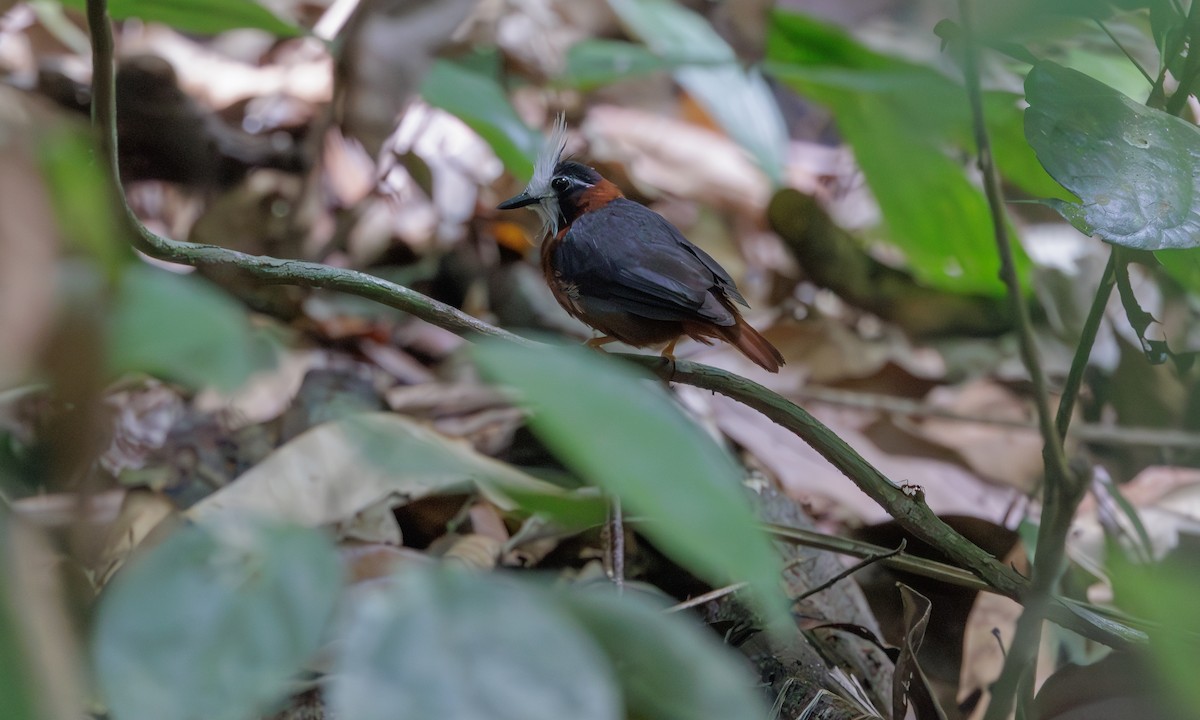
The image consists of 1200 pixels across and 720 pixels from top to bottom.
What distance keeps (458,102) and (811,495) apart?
1833 mm

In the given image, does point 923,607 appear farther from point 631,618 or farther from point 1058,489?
point 631,618

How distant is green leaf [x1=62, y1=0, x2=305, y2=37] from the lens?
309 cm

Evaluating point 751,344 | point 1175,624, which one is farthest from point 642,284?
point 1175,624

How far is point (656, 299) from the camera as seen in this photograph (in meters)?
2.56

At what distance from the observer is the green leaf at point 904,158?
3465 mm

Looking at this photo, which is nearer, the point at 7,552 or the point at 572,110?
the point at 7,552

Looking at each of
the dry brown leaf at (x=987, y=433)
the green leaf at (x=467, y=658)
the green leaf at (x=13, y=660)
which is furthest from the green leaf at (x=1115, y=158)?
the dry brown leaf at (x=987, y=433)

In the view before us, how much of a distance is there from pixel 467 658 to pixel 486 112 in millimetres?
3206

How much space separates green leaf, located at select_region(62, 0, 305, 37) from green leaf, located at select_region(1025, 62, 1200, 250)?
8.04 feet

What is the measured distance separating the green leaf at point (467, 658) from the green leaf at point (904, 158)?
2816 millimetres

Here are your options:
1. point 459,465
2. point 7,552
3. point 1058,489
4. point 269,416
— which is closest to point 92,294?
point 7,552

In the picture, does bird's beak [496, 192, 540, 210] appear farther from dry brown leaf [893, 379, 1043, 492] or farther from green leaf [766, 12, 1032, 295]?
dry brown leaf [893, 379, 1043, 492]

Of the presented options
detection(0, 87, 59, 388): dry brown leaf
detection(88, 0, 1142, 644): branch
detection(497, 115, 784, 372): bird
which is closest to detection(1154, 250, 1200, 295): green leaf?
detection(88, 0, 1142, 644): branch

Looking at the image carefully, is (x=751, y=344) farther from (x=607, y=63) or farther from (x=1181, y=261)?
(x=607, y=63)
